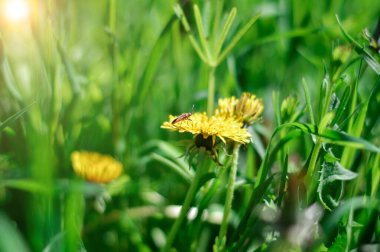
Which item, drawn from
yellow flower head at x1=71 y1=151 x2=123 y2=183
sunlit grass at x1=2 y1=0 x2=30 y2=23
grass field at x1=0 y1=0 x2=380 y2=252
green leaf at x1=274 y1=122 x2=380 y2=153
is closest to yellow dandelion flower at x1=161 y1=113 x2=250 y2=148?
grass field at x1=0 y1=0 x2=380 y2=252

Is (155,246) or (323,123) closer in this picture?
(323,123)

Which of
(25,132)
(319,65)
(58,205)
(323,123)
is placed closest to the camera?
(323,123)

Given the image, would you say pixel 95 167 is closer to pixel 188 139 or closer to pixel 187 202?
pixel 188 139

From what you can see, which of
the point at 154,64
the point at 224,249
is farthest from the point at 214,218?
the point at 154,64

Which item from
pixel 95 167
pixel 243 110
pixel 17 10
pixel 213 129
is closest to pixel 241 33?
pixel 243 110

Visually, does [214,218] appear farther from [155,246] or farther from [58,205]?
[58,205]

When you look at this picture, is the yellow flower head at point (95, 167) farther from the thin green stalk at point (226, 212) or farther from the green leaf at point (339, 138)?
the green leaf at point (339, 138)

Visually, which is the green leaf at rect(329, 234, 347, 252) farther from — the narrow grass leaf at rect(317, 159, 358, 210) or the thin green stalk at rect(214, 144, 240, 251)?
the thin green stalk at rect(214, 144, 240, 251)
